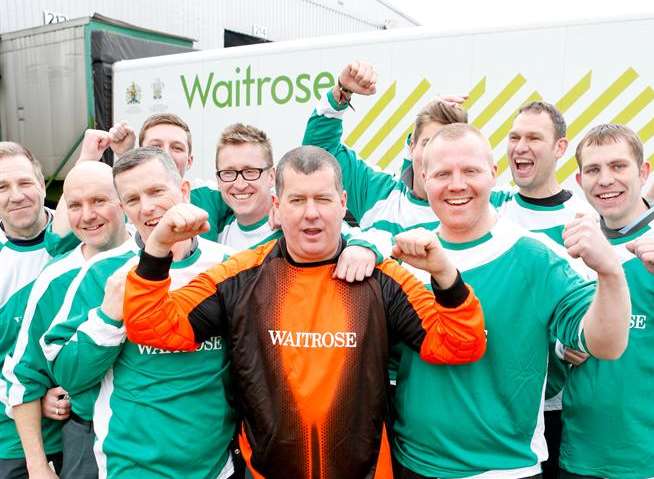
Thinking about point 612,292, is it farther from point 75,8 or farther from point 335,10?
point 335,10

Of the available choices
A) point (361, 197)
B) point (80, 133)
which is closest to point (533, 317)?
point (361, 197)

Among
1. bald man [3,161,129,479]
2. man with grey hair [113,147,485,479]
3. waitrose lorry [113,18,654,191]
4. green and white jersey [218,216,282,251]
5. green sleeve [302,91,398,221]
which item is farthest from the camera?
waitrose lorry [113,18,654,191]

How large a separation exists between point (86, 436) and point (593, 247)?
1.90 meters

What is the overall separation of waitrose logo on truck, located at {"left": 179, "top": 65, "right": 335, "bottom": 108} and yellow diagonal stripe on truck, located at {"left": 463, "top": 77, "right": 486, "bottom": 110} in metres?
1.41

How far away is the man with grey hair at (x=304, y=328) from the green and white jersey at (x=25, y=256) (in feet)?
3.07

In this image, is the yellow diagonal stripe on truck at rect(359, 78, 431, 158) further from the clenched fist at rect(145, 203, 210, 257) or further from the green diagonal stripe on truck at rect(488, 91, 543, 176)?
the clenched fist at rect(145, 203, 210, 257)

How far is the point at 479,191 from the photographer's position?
188cm

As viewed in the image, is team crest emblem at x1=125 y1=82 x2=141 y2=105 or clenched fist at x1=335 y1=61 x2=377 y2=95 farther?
team crest emblem at x1=125 y1=82 x2=141 y2=105

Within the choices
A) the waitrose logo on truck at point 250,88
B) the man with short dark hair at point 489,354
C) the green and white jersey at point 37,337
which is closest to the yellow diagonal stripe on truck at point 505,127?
the waitrose logo on truck at point 250,88

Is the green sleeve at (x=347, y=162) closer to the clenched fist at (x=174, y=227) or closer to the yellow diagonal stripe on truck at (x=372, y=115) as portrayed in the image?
the clenched fist at (x=174, y=227)

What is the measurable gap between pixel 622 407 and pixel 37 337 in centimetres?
225

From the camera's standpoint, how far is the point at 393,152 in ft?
18.2

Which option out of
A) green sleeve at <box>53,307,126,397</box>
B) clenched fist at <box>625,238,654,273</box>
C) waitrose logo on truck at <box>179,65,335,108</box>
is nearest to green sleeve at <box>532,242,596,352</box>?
clenched fist at <box>625,238,654,273</box>

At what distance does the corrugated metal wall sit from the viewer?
10891mm
